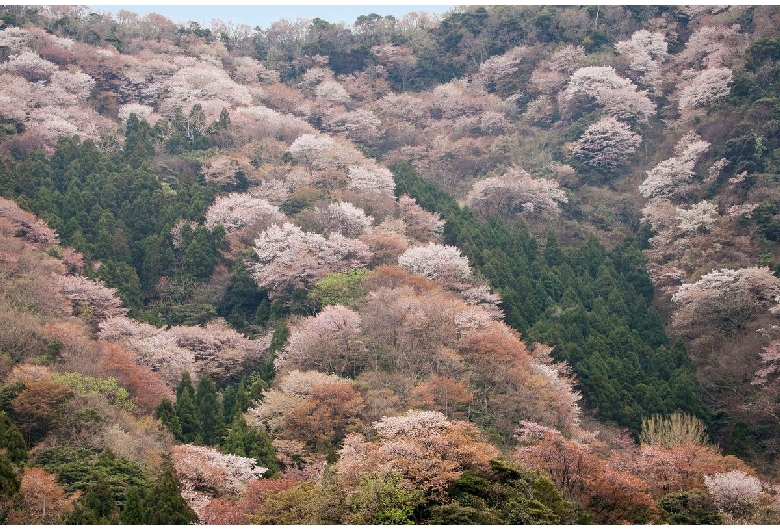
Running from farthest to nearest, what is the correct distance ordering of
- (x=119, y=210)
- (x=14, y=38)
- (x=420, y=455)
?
(x=14, y=38) → (x=119, y=210) → (x=420, y=455)

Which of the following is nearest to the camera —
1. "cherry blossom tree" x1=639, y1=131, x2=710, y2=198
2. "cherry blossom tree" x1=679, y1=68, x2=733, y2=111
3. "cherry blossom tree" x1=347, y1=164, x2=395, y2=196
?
"cherry blossom tree" x1=347, y1=164, x2=395, y2=196

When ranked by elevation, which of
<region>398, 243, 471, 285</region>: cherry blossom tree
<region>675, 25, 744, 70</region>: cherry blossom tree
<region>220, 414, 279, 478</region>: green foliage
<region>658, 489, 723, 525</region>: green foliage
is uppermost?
<region>675, 25, 744, 70</region>: cherry blossom tree

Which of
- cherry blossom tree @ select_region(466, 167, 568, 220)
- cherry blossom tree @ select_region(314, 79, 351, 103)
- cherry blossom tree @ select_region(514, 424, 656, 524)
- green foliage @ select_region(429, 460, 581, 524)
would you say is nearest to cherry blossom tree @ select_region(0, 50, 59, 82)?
cherry blossom tree @ select_region(314, 79, 351, 103)

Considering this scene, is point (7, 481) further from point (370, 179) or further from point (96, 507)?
point (370, 179)

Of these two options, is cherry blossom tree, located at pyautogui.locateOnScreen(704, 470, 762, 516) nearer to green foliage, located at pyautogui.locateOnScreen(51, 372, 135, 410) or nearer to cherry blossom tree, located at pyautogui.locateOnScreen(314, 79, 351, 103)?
green foliage, located at pyautogui.locateOnScreen(51, 372, 135, 410)

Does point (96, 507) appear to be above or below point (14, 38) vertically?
below

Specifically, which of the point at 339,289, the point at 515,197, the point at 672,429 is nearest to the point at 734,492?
the point at 672,429

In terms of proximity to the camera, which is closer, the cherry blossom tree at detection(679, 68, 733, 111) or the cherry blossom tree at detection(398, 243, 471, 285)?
the cherry blossom tree at detection(398, 243, 471, 285)
